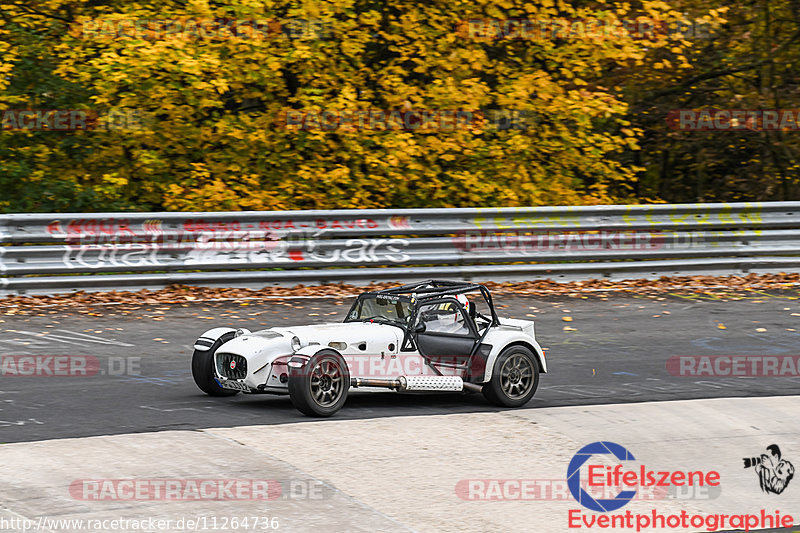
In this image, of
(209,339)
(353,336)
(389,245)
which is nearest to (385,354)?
(353,336)

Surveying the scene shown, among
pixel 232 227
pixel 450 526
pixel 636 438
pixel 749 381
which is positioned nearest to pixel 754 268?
pixel 749 381

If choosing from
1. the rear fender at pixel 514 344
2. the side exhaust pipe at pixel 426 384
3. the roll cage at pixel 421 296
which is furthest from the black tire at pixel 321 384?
the rear fender at pixel 514 344

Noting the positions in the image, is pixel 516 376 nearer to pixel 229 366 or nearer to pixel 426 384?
pixel 426 384

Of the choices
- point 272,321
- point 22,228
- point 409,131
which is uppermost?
point 409,131

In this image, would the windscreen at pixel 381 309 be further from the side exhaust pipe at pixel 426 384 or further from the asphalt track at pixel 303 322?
the asphalt track at pixel 303 322

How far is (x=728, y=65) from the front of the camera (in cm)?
2067

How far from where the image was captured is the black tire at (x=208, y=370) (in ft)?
30.1

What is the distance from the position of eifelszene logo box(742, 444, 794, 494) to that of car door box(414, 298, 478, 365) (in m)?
2.54

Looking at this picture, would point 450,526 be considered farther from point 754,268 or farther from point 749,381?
point 754,268

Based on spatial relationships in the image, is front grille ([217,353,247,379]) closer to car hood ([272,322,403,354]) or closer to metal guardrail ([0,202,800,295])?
car hood ([272,322,403,354])

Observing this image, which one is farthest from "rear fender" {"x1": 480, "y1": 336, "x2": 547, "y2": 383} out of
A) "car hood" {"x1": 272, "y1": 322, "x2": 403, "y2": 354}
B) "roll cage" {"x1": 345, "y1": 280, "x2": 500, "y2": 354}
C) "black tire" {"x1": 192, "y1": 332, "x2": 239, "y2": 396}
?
"black tire" {"x1": 192, "y1": 332, "x2": 239, "y2": 396}

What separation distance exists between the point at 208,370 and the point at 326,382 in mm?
1147

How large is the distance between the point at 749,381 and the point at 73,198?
1029cm

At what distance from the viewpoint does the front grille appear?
8820 millimetres
